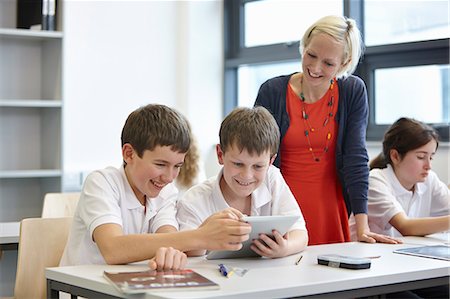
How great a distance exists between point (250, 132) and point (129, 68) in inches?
111

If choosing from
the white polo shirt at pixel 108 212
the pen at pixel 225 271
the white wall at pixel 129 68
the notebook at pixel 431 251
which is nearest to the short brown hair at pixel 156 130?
the white polo shirt at pixel 108 212

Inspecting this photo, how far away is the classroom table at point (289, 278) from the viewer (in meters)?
1.68

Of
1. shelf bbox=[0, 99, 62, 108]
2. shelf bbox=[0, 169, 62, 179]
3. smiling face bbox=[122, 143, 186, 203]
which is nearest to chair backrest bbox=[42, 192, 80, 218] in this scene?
shelf bbox=[0, 169, 62, 179]

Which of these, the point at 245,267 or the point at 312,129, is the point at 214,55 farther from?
the point at 245,267

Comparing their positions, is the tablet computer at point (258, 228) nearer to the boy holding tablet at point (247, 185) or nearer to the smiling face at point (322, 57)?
the boy holding tablet at point (247, 185)

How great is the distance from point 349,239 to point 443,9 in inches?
67.3

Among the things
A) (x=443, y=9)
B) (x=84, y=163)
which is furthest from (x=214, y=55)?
(x=443, y=9)

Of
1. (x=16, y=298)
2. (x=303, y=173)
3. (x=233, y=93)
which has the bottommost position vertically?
(x=16, y=298)

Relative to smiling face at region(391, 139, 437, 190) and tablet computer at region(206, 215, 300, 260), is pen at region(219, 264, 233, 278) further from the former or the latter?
smiling face at region(391, 139, 437, 190)

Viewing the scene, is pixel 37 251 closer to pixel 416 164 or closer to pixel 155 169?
pixel 155 169

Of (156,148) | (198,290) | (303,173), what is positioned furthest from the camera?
(303,173)

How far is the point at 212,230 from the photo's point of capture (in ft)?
6.42

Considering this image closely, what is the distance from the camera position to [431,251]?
2.31m

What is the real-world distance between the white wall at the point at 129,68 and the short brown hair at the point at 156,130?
2259 millimetres
